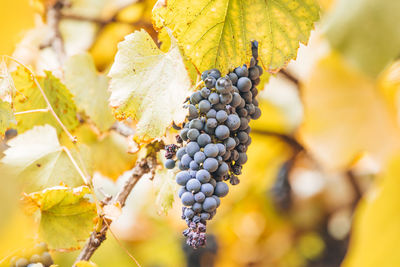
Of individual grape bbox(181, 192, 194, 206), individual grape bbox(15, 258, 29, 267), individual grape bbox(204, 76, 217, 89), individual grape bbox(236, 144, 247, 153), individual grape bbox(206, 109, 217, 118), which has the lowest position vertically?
individual grape bbox(15, 258, 29, 267)

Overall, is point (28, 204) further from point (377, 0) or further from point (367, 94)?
point (367, 94)

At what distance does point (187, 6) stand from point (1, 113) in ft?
1.19

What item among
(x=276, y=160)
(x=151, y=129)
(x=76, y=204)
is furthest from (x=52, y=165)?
(x=276, y=160)

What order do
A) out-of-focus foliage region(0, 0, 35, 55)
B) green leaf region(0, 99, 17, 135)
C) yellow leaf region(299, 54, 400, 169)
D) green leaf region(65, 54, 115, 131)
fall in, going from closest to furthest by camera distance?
out-of-focus foliage region(0, 0, 35, 55) < green leaf region(0, 99, 17, 135) < yellow leaf region(299, 54, 400, 169) < green leaf region(65, 54, 115, 131)

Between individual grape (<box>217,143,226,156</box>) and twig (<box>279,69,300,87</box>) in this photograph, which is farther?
twig (<box>279,69,300,87</box>)

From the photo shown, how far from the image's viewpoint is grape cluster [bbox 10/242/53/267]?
2.34 ft

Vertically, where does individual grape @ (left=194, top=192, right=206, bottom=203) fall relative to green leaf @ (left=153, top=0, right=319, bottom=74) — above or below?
below

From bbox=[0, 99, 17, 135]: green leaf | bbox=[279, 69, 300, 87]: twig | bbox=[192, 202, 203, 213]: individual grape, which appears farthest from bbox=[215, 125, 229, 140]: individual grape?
bbox=[279, 69, 300, 87]: twig

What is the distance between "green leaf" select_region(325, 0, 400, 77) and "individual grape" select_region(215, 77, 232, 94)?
0.17 m

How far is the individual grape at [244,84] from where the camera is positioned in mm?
617

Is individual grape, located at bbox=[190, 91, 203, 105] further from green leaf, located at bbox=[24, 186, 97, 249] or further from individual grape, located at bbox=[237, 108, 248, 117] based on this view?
green leaf, located at bbox=[24, 186, 97, 249]

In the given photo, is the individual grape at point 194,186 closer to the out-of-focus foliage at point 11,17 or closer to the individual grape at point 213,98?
the individual grape at point 213,98

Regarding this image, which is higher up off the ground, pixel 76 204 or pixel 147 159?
pixel 147 159

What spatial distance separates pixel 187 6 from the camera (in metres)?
0.65
